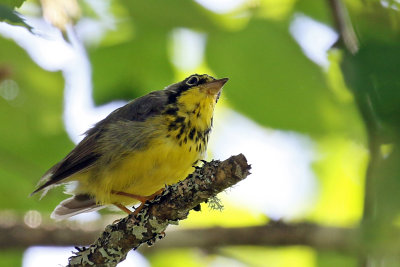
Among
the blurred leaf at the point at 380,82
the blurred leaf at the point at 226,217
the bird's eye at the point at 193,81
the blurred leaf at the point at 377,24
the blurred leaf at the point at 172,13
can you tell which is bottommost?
the blurred leaf at the point at 380,82

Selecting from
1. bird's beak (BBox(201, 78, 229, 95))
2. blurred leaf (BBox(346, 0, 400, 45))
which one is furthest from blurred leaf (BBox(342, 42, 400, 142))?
bird's beak (BBox(201, 78, 229, 95))

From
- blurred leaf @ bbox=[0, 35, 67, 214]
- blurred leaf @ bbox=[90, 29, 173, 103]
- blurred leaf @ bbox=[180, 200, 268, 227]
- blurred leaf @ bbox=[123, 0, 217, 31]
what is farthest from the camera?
blurred leaf @ bbox=[180, 200, 268, 227]

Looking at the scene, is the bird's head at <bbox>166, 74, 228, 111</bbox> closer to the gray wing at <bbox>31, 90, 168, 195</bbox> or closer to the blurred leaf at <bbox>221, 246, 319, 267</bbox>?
the gray wing at <bbox>31, 90, 168, 195</bbox>

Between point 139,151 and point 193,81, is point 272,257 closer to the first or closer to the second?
point 193,81

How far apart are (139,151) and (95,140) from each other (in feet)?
2.22

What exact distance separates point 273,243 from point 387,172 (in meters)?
4.22

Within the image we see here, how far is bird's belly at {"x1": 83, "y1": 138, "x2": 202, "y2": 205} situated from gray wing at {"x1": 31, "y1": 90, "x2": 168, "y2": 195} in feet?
0.81

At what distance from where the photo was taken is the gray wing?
4.94 metres

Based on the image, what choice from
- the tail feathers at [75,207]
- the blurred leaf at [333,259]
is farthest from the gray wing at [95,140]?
the blurred leaf at [333,259]

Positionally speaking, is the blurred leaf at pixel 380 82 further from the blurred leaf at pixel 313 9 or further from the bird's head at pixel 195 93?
the bird's head at pixel 195 93

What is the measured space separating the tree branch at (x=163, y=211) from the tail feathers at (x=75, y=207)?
173cm

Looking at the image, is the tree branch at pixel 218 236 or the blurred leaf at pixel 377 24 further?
the tree branch at pixel 218 236

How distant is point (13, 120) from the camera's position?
562cm

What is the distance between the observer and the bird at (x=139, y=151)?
15.3ft
